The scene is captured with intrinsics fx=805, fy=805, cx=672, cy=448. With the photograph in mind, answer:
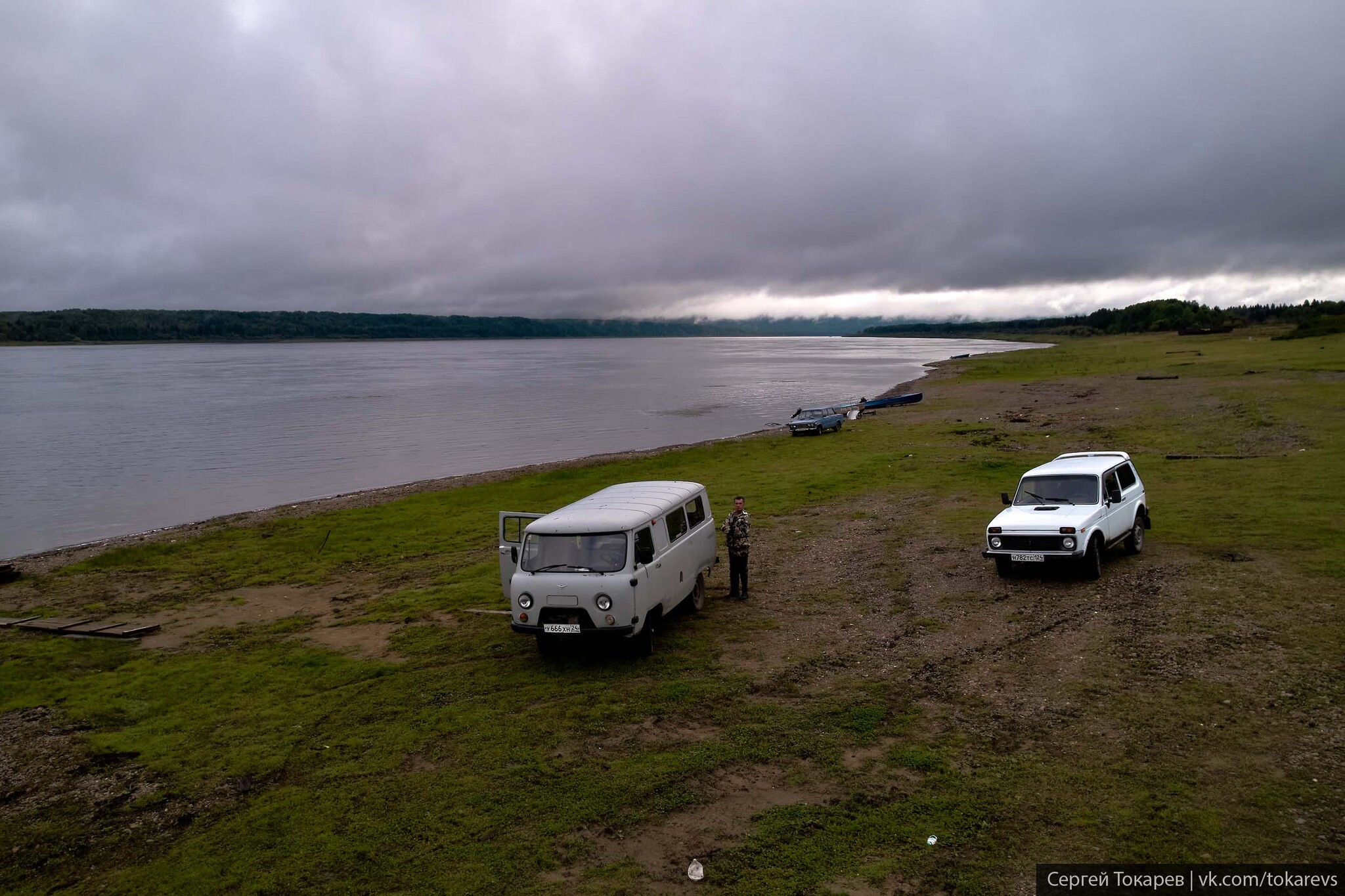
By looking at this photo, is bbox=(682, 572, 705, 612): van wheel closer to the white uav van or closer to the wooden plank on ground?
the white uav van

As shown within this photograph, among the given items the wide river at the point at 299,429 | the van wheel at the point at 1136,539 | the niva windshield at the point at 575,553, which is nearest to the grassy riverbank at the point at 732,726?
the van wheel at the point at 1136,539

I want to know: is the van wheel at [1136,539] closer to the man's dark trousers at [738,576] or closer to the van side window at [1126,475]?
the van side window at [1126,475]

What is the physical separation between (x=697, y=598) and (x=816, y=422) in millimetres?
33266

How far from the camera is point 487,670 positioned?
13508 millimetres

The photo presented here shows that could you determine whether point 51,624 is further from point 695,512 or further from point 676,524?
point 695,512

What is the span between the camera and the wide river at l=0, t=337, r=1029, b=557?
1577 inches

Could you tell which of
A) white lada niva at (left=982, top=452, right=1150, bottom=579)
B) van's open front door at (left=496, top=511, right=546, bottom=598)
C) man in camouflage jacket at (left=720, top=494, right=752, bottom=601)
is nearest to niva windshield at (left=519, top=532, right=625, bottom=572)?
van's open front door at (left=496, top=511, right=546, bottom=598)

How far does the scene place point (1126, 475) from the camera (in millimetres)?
18062

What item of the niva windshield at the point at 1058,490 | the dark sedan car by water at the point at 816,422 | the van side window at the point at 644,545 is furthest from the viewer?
the dark sedan car by water at the point at 816,422

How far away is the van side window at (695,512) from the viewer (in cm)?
1570

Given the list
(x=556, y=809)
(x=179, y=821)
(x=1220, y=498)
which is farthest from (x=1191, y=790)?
(x=1220, y=498)

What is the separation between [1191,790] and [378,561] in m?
20.5

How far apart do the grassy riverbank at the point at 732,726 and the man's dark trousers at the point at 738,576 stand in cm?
43

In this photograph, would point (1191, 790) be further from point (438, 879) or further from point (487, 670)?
point (487, 670)
